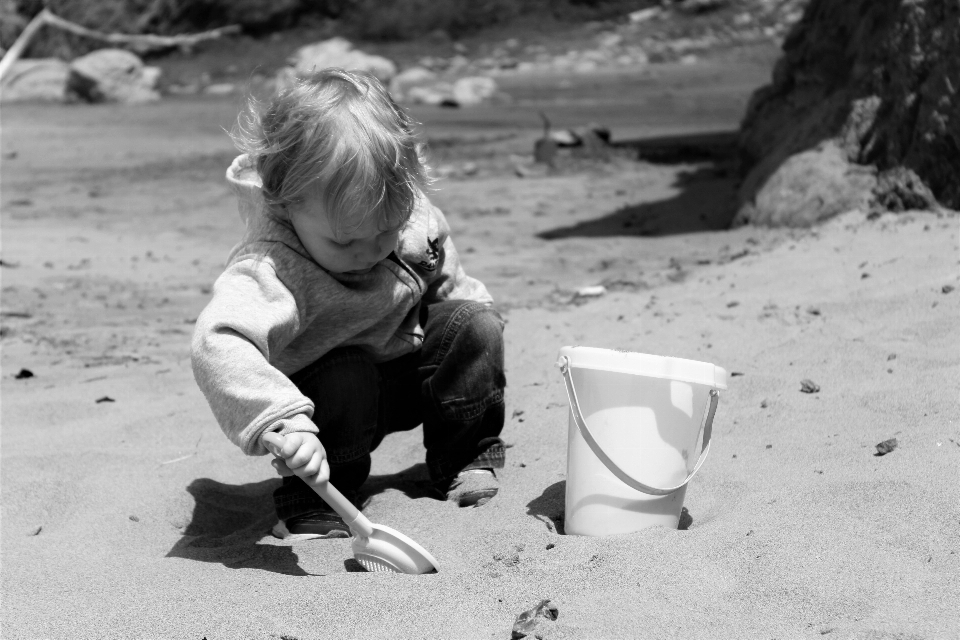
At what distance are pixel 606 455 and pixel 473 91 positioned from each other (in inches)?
468

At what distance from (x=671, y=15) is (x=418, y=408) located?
55.2 feet

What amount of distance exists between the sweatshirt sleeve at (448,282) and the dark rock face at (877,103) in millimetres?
2266

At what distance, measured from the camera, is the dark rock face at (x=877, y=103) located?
4.20m

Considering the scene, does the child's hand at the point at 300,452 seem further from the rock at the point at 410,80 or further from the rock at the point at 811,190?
the rock at the point at 410,80

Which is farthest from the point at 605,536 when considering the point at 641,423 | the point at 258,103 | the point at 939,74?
the point at 939,74

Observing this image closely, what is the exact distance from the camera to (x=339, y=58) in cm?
1625

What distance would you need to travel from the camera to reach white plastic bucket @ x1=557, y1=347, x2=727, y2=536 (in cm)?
209

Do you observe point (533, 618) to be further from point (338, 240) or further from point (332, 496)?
point (338, 240)

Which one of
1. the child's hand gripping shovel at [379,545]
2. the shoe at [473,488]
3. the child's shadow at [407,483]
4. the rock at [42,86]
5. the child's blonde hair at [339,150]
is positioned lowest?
the rock at [42,86]

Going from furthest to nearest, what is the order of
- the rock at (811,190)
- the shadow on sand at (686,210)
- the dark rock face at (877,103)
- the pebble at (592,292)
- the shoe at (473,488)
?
the shadow on sand at (686,210) → the rock at (811,190) → the pebble at (592,292) → the dark rock face at (877,103) → the shoe at (473,488)

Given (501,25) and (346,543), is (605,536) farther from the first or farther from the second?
(501,25)

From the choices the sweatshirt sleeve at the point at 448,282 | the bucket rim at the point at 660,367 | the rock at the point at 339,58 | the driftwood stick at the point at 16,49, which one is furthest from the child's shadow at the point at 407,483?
the rock at the point at 339,58

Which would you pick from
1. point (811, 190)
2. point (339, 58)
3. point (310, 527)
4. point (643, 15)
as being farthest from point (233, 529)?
point (643, 15)

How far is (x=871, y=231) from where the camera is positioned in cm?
418
